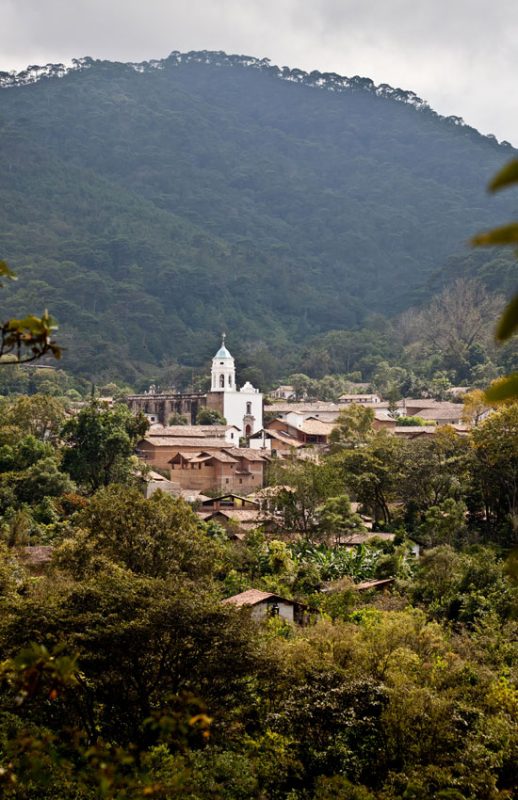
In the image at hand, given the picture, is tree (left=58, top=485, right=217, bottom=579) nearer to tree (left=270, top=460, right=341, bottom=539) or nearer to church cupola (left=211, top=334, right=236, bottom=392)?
tree (left=270, top=460, right=341, bottom=539)

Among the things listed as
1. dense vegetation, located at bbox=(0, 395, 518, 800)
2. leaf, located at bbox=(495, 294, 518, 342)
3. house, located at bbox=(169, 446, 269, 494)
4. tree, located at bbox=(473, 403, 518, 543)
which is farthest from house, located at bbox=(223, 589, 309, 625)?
leaf, located at bbox=(495, 294, 518, 342)

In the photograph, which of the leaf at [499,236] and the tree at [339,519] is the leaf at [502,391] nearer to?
the leaf at [499,236]

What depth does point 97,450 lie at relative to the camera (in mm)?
49219

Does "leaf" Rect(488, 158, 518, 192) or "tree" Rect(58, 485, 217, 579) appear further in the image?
"tree" Rect(58, 485, 217, 579)

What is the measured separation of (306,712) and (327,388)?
84.8m

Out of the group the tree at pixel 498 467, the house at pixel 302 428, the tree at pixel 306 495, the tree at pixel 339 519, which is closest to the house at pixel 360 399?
the house at pixel 302 428

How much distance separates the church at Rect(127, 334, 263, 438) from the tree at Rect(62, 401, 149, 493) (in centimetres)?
2238

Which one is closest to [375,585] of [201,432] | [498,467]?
[498,467]

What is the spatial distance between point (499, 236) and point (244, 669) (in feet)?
57.1

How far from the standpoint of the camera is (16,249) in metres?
194

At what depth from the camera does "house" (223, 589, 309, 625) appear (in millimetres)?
29219

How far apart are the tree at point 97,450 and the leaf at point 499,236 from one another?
45.6 meters

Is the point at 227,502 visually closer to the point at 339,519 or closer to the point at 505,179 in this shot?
the point at 339,519

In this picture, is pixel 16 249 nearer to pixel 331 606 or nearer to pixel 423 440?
pixel 423 440
